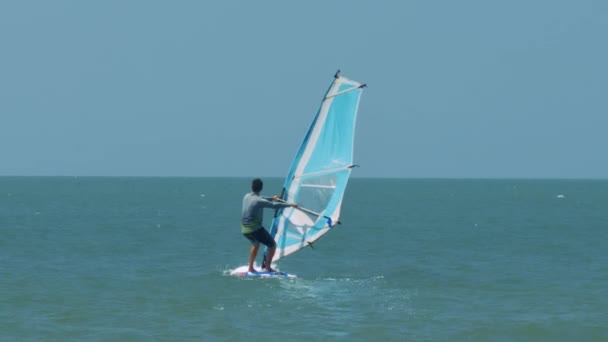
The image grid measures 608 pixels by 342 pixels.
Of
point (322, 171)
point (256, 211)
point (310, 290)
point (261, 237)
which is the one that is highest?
point (322, 171)

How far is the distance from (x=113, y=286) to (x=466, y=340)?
24.6 ft

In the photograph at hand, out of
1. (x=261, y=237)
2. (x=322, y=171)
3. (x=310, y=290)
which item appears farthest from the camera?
(x=322, y=171)

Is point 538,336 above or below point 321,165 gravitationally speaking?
below

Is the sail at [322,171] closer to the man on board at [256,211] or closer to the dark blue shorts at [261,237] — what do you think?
the man on board at [256,211]

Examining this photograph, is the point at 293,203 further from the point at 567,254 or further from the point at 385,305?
the point at 567,254

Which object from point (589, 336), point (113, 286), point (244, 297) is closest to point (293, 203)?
point (244, 297)

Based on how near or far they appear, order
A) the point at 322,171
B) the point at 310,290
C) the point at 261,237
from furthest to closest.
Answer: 1. the point at 322,171
2. the point at 261,237
3. the point at 310,290

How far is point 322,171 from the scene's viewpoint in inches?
784

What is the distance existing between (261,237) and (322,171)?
5.69ft

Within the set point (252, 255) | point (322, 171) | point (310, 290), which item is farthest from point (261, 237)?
point (322, 171)

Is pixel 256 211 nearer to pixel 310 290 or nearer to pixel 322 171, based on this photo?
pixel 322 171

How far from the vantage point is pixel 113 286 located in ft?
64.6

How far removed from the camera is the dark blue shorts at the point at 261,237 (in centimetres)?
1933

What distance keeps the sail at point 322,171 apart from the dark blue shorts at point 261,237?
74 centimetres
